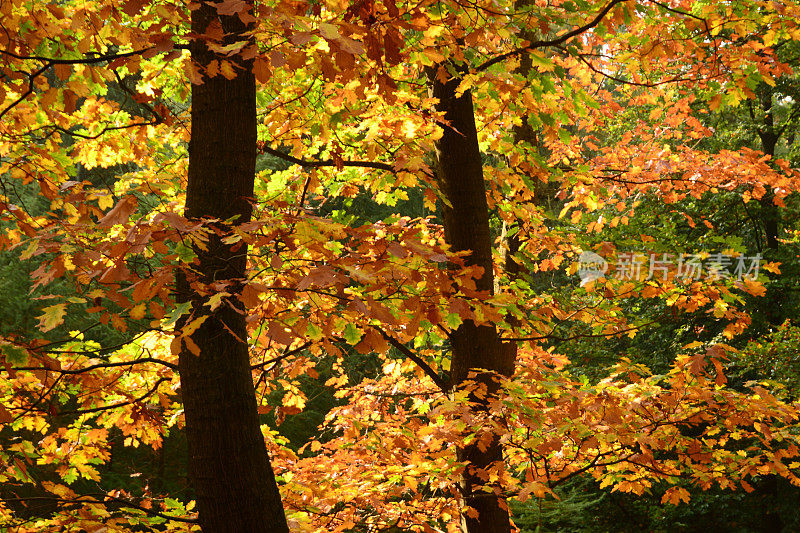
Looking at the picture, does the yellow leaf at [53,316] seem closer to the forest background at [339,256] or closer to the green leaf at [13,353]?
the forest background at [339,256]

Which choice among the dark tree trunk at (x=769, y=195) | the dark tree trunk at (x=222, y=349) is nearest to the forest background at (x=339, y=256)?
the dark tree trunk at (x=222, y=349)

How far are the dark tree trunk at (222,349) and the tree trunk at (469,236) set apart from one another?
1.62 m

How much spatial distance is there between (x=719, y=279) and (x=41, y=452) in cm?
459

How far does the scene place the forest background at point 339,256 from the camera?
2303 mm

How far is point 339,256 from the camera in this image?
2941 millimetres

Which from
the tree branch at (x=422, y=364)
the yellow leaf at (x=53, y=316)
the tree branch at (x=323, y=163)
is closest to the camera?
the yellow leaf at (x=53, y=316)

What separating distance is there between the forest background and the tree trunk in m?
0.02

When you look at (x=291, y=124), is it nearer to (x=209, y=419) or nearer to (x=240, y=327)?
(x=240, y=327)

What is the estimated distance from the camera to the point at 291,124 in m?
3.98

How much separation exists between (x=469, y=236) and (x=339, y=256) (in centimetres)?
128

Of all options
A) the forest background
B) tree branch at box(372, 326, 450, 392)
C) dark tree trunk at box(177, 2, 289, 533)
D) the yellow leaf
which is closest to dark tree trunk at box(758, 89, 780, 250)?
the forest background

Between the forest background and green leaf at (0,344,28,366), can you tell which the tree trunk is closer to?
the forest background

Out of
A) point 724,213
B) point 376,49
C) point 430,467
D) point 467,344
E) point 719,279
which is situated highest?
point 724,213

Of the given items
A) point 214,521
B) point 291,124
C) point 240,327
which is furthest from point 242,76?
point 214,521
